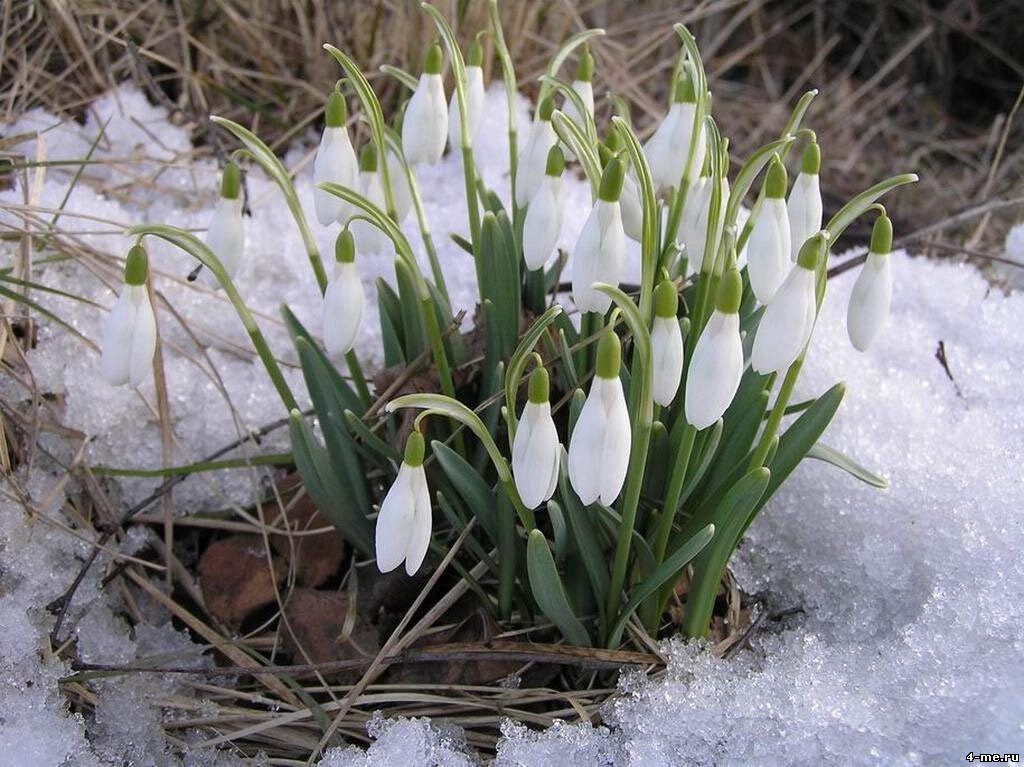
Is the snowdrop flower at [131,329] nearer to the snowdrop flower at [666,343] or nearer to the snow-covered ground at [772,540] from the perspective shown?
the snow-covered ground at [772,540]

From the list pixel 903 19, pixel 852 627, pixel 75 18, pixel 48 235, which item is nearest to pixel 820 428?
pixel 852 627

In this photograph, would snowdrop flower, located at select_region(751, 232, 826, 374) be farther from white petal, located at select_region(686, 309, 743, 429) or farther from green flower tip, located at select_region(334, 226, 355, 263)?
green flower tip, located at select_region(334, 226, 355, 263)

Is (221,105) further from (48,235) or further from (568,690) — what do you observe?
(568,690)

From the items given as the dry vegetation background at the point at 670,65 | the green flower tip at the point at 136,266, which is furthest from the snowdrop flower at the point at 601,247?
the dry vegetation background at the point at 670,65

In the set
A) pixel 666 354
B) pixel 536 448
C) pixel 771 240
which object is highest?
pixel 771 240

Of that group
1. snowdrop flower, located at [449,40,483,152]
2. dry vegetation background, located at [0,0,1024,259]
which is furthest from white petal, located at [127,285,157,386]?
dry vegetation background, located at [0,0,1024,259]

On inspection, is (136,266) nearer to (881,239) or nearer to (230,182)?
(230,182)

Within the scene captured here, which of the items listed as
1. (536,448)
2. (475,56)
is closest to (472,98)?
(475,56)

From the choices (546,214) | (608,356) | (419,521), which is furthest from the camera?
(546,214)
